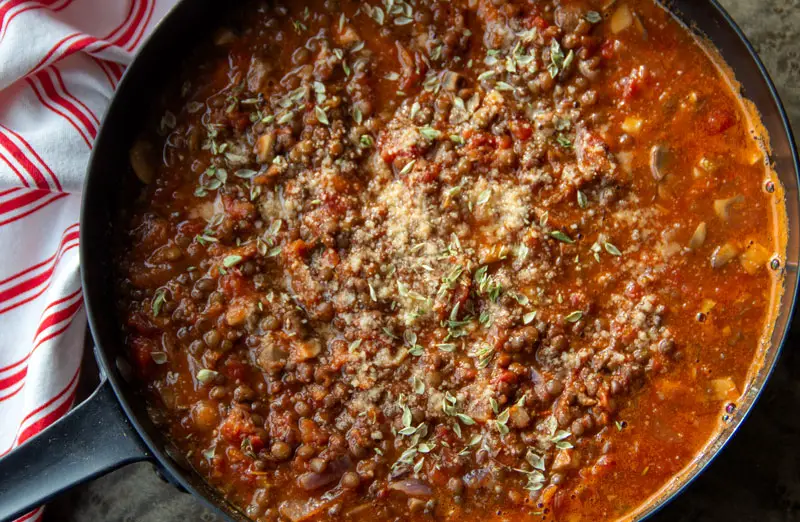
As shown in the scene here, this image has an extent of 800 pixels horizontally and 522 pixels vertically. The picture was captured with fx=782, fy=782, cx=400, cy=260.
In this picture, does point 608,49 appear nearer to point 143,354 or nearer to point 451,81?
point 451,81

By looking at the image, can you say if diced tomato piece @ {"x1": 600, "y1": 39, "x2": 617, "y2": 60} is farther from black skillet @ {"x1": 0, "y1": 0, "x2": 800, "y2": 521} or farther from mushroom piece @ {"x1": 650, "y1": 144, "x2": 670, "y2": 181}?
mushroom piece @ {"x1": 650, "y1": 144, "x2": 670, "y2": 181}

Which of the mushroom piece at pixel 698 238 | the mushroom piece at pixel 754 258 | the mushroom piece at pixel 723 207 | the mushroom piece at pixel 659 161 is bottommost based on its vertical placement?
the mushroom piece at pixel 754 258

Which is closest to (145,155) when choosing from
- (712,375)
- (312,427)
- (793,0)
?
(312,427)

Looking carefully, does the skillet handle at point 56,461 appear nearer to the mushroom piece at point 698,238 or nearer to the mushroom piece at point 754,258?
the mushroom piece at point 698,238

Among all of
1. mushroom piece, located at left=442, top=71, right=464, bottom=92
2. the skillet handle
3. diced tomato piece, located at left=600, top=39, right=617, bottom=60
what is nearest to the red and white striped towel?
the skillet handle

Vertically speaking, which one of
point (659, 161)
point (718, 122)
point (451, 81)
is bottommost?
point (659, 161)

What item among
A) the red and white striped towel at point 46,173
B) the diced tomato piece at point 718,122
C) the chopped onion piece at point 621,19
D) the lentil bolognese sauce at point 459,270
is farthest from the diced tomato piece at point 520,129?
the red and white striped towel at point 46,173

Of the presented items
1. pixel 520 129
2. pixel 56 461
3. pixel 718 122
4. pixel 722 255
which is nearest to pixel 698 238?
pixel 722 255
